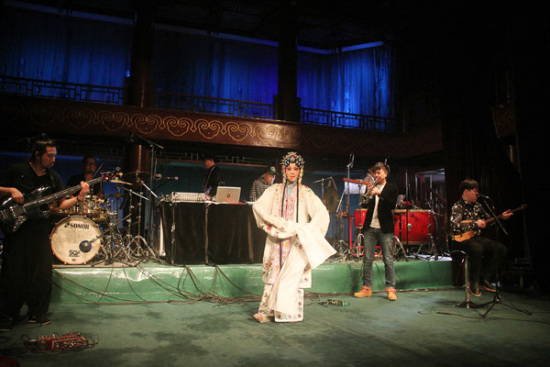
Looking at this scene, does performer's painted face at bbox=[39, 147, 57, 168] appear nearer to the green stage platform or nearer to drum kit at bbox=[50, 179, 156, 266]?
drum kit at bbox=[50, 179, 156, 266]

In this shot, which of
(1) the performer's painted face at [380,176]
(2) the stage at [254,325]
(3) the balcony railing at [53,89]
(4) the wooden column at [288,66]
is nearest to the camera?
(2) the stage at [254,325]

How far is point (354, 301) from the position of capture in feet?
17.1

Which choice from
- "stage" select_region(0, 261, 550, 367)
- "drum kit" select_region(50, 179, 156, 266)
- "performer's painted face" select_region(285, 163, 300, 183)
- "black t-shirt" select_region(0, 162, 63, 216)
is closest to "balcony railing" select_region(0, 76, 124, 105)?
"drum kit" select_region(50, 179, 156, 266)

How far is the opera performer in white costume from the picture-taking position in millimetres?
3949

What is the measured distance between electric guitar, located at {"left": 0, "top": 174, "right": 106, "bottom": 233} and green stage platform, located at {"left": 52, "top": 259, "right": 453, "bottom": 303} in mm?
1414

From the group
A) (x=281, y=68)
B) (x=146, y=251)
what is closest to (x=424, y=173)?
(x=281, y=68)

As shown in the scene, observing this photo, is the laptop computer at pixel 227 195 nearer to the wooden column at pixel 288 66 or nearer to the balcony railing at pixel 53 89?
the balcony railing at pixel 53 89

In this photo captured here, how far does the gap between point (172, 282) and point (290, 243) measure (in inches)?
75.8

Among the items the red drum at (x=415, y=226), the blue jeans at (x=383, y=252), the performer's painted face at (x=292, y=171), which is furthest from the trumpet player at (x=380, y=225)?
the red drum at (x=415, y=226)

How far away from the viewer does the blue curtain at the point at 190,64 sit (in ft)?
39.2

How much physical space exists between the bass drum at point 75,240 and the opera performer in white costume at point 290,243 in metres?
2.64

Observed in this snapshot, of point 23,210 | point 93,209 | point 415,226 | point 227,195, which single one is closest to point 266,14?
point 415,226

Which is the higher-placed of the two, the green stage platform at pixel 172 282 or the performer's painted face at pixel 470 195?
the performer's painted face at pixel 470 195

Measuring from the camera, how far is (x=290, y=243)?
4.14 m
